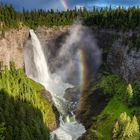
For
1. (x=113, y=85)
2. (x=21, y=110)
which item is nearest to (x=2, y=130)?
(x=21, y=110)

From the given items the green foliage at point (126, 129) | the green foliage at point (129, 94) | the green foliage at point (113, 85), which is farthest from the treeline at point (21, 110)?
the green foliage at point (129, 94)

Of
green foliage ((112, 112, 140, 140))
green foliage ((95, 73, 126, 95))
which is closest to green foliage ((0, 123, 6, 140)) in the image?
green foliage ((112, 112, 140, 140))

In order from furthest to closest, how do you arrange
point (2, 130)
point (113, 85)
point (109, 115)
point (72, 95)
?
point (72, 95) → point (113, 85) → point (109, 115) → point (2, 130)

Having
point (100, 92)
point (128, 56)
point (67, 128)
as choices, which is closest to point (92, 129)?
point (67, 128)

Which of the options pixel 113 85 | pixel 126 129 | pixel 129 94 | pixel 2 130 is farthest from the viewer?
pixel 113 85

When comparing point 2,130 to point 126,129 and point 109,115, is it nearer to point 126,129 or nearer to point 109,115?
point 126,129

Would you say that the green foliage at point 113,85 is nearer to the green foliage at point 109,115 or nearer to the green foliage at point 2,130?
the green foliage at point 109,115
